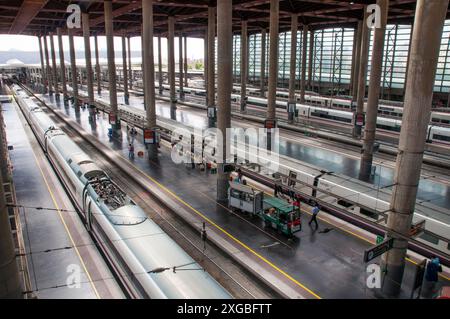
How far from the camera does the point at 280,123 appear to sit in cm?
4809

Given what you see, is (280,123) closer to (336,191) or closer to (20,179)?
(336,191)

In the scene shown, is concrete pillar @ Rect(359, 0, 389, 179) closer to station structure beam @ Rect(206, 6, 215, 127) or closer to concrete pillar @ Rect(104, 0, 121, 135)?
station structure beam @ Rect(206, 6, 215, 127)

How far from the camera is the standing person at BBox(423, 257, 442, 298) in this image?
14258 millimetres

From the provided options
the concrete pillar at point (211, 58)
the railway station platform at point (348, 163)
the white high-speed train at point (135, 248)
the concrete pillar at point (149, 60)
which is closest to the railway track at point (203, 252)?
the white high-speed train at point (135, 248)

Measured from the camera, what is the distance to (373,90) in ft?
94.7

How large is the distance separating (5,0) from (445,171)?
51.3m

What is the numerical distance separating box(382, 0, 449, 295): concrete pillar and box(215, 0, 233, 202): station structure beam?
1148 centimetres

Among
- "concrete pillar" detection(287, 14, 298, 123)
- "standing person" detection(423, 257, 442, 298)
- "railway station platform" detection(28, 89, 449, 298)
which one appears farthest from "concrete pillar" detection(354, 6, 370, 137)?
"standing person" detection(423, 257, 442, 298)

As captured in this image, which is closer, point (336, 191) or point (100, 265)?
point (100, 265)

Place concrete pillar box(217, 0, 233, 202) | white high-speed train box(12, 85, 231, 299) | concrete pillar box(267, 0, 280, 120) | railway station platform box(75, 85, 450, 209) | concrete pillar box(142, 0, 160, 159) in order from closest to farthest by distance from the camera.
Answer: white high-speed train box(12, 85, 231, 299)
concrete pillar box(217, 0, 233, 202)
railway station platform box(75, 85, 450, 209)
concrete pillar box(142, 0, 160, 159)
concrete pillar box(267, 0, 280, 120)

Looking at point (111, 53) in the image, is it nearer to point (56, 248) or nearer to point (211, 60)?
point (211, 60)

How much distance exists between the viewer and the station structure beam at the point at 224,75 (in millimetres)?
22156

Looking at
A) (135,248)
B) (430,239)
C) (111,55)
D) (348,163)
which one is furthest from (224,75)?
(111,55)

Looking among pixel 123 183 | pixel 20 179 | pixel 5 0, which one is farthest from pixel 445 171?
pixel 5 0
